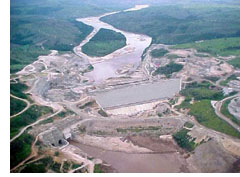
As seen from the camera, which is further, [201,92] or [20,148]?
[201,92]

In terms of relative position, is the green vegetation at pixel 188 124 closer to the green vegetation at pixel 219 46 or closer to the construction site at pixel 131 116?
the construction site at pixel 131 116

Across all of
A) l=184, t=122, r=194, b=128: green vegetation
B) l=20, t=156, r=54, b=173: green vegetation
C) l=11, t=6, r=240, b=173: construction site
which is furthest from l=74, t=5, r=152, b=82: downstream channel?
l=20, t=156, r=54, b=173: green vegetation

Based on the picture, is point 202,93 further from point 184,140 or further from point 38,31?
point 38,31

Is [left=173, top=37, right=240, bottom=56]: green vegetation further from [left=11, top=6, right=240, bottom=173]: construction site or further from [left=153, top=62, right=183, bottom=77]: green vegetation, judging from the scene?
[left=153, top=62, right=183, bottom=77]: green vegetation

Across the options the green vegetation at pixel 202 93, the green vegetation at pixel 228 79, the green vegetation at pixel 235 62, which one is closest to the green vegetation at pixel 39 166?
the green vegetation at pixel 202 93

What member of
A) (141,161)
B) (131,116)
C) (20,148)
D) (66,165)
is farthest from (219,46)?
(20,148)

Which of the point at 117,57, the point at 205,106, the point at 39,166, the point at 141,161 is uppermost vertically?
the point at 205,106
